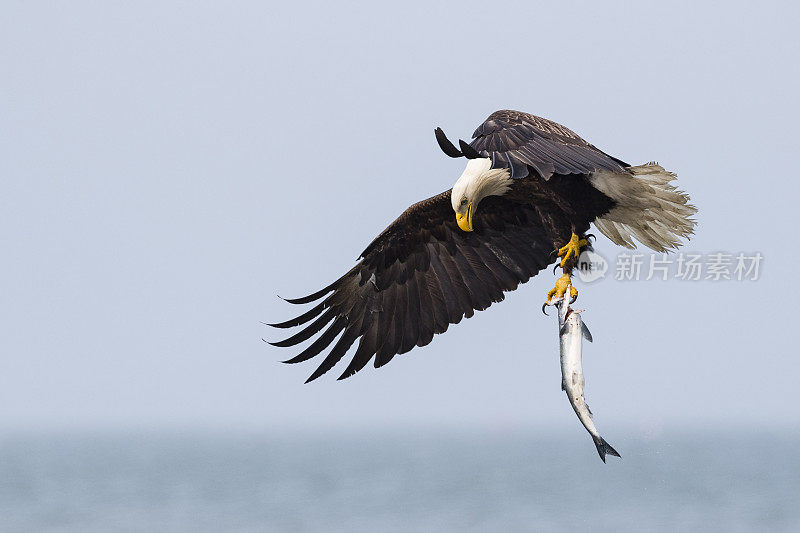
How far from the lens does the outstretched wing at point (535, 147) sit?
707 centimetres

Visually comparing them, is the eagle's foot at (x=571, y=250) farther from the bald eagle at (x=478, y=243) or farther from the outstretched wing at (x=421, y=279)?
the outstretched wing at (x=421, y=279)

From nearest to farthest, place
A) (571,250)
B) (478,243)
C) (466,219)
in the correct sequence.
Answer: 1. (466,219)
2. (571,250)
3. (478,243)

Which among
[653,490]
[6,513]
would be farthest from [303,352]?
[653,490]

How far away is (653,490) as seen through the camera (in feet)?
244

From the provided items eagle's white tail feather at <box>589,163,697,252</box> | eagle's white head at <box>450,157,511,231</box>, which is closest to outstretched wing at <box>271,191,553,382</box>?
eagle's white tail feather at <box>589,163,697,252</box>

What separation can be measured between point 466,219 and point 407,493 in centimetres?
6674

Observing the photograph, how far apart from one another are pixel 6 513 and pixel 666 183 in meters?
59.7

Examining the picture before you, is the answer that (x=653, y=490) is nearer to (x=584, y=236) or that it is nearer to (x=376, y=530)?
(x=376, y=530)

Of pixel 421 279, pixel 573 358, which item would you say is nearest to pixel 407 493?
pixel 421 279

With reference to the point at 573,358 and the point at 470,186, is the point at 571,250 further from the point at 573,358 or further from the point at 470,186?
the point at 573,358

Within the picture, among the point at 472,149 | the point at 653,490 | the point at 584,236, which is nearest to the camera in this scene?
the point at 472,149

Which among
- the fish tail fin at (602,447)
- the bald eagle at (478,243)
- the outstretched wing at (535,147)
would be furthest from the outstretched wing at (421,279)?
the fish tail fin at (602,447)

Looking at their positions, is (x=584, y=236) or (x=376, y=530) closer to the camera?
(x=584, y=236)

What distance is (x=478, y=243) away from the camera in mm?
9258
